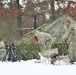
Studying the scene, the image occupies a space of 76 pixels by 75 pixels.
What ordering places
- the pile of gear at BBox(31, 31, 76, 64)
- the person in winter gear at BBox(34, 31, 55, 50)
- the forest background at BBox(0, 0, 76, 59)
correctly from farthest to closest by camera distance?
the forest background at BBox(0, 0, 76, 59), the person in winter gear at BBox(34, 31, 55, 50), the pile of gear at BBox(31, 31, 76, 64)

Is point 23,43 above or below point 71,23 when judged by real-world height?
below

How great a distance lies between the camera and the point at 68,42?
7441mm

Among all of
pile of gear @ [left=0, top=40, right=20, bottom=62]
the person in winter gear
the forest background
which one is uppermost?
the forest background

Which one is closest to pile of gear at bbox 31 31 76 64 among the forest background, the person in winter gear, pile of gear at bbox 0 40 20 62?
the person in winter gear

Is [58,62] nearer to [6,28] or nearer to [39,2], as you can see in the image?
[39,2]

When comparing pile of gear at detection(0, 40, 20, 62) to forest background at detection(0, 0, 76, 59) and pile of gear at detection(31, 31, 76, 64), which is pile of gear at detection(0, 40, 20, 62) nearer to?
pile of gear at detection(31, 31, 76, 64)

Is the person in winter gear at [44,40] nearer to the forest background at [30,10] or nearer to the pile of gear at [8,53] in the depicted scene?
the pile of gear at [8,53]

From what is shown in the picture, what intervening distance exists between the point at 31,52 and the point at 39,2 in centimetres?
884

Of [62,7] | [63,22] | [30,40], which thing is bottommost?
[30,40]

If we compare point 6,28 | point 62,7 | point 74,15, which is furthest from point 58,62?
point 6,28

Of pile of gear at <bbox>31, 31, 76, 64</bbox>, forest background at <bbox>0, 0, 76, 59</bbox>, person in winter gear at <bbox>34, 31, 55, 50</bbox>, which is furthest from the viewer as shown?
forest background at <bbox>0, 0, 76, 59</bbox>

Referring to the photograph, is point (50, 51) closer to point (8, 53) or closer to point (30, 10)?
point (8, 53)

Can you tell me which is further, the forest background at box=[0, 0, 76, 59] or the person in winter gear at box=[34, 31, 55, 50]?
the forest background at box=[0, 0, 76, 59]

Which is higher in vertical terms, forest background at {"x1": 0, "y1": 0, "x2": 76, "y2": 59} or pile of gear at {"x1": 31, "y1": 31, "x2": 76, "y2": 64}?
forest background at {"x1": 0, "y1": 0, "x2": 76, "y2": 59}
